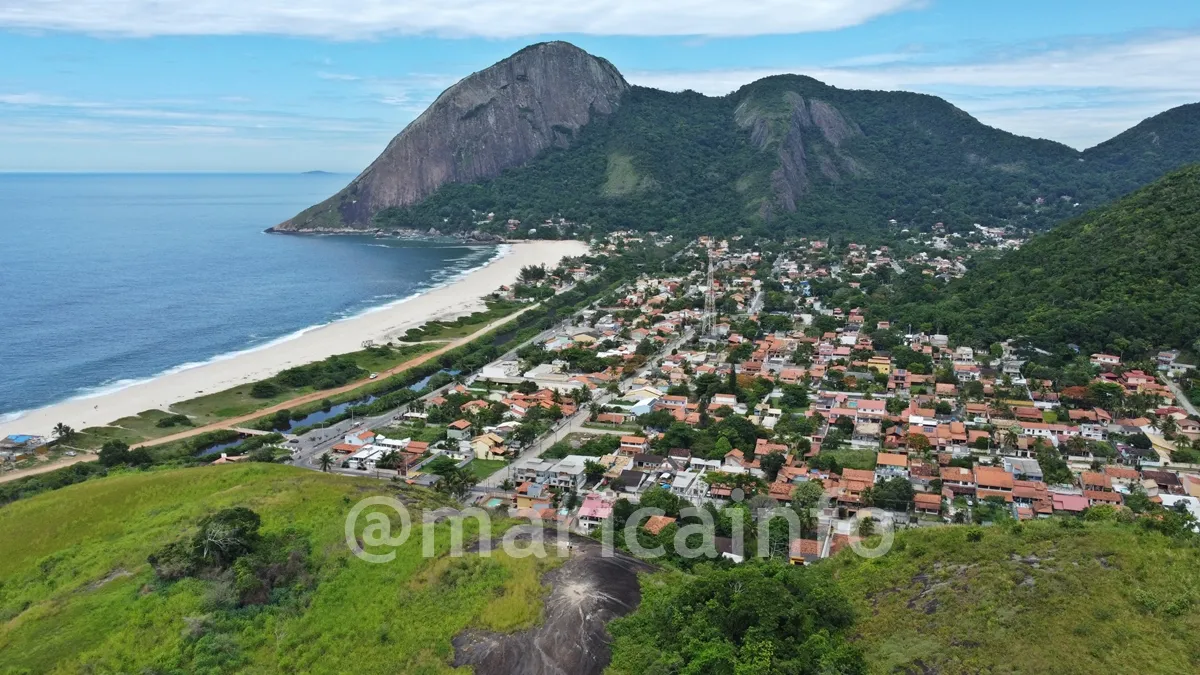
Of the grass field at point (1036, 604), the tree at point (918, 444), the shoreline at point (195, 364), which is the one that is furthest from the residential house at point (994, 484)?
the shoreline at point (195, 364)

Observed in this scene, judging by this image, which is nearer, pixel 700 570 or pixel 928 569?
pixel 928 569

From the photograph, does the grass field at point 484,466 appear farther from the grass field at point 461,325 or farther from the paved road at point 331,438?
the grass field at point 461,325

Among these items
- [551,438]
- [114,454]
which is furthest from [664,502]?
[114,454]

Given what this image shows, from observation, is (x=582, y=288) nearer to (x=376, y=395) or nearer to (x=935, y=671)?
(x=376, y=395)

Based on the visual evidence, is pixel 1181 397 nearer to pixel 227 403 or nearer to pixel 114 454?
pixel 227 403

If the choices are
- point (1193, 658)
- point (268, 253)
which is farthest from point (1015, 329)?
point (268, 253)
